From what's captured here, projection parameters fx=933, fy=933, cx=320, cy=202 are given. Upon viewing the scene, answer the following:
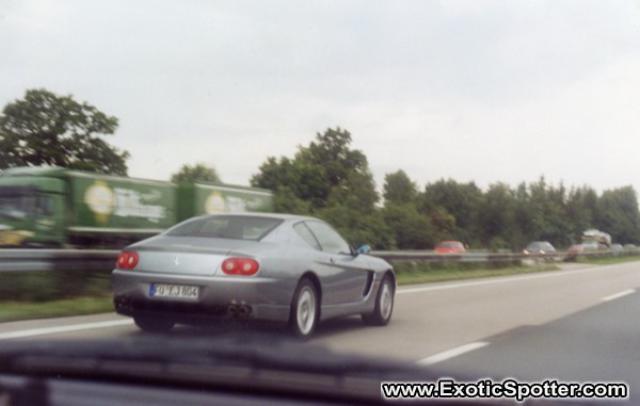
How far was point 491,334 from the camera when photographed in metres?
10.1

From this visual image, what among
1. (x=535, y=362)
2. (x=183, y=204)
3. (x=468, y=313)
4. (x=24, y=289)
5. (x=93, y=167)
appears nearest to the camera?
(x=535, y=362)

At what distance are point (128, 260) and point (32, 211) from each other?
656 inches

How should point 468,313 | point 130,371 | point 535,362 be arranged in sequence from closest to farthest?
point 130,371 → point 535,362 → point 468,313

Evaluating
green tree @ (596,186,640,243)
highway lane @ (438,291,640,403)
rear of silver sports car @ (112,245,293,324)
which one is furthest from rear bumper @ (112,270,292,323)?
green tree @ (596,186,640,243)

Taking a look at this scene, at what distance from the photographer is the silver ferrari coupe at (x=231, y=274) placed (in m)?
7.78

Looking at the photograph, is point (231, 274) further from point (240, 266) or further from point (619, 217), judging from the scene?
point (619, 217)

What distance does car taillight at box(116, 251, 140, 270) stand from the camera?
26.5 feet

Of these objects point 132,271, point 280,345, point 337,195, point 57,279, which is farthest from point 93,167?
point 280,345

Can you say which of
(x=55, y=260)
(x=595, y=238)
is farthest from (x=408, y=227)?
(x=595, y=238)

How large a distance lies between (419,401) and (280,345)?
64cm

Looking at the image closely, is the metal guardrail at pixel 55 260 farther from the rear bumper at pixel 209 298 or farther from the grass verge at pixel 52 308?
the rear bumper at pixel 209 298

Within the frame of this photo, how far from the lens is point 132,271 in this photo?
8.05m

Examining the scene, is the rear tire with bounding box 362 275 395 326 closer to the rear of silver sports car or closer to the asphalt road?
the asphalt road

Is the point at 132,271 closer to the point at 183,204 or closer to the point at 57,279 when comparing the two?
the point at 57,279
